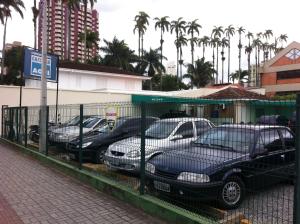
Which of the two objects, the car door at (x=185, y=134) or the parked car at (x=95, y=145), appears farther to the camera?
the parked car at (x=95, y=145)

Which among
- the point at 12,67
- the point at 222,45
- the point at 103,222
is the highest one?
the point at 222,45

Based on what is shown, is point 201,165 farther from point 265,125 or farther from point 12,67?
point 12,67

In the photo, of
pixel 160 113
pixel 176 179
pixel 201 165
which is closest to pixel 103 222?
pixel 176 179

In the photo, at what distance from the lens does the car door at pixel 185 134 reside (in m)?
→ 7.15

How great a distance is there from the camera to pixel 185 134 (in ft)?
24.0

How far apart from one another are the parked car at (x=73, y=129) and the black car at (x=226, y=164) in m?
4.66

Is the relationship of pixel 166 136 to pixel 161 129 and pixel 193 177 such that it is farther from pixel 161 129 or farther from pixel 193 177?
pixel 193 177

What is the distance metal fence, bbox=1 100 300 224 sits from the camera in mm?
5062

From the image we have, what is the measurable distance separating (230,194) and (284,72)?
227 feet

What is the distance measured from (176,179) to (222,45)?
94.7 metres

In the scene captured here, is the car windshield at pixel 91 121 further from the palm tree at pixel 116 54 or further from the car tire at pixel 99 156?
the palm tree at pixel 116 54

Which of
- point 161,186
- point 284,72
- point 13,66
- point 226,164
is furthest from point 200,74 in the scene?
point 226,164

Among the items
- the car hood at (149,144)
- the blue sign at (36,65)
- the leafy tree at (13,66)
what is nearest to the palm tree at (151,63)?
the leafy tree at (13,66)

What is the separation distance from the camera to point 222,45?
98312mm
